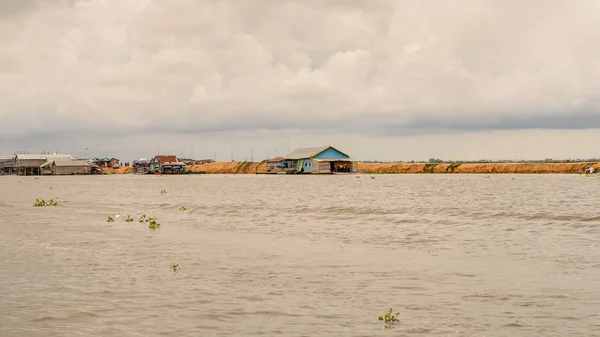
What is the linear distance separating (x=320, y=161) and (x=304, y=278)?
11690 cm

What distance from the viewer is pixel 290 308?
11.8m

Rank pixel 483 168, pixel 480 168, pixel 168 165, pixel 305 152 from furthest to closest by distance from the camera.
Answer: pixel 168 165 → pixel 480 168 → pixel 483 168 → pixel 305 152

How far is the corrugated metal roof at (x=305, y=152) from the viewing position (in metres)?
133

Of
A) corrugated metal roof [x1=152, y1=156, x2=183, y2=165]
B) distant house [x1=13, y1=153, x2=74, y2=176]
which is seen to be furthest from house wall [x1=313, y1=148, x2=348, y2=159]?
distant house [x1=13, y1=153, x2=74, y2=176]

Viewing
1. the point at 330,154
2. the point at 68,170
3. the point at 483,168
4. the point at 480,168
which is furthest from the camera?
the point at 68,170

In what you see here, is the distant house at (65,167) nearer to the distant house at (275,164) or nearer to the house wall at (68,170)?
the house wall at (68,170)

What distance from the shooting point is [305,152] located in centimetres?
14012

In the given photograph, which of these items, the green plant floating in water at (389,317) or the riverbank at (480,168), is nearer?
the green plant floating in water at (389,317)

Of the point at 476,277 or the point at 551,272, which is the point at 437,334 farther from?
the point at 551,272

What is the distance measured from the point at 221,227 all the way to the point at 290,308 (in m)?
16.5

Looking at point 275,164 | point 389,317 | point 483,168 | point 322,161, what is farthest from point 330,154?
point 389,317

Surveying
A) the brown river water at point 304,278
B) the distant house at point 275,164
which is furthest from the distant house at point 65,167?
the brown river water at point 304,278

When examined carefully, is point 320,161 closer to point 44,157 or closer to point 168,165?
point 168,165

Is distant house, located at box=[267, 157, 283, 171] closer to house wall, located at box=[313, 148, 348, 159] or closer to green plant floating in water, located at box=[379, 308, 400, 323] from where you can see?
house wall, located at box=[313, 148, 348, 159]
